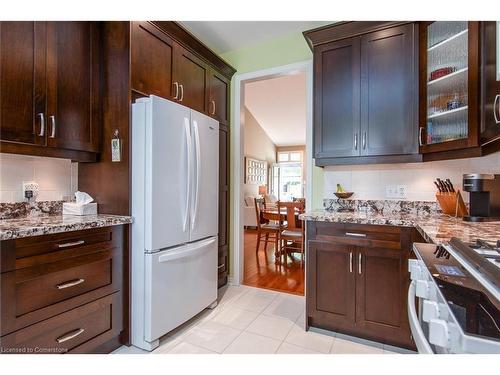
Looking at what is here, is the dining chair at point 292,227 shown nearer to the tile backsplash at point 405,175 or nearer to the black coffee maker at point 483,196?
the tile backsplash at point 405,175

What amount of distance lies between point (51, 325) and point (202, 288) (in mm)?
1062

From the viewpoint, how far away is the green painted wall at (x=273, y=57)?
2705 millimetres

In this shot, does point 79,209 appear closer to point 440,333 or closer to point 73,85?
point 73,85

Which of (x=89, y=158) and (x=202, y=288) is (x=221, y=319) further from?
(x=89, y=158)

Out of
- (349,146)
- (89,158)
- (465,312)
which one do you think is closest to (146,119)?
(89,158)

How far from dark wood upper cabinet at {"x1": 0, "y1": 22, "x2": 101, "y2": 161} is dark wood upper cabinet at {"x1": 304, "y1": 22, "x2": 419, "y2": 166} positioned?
1.78 m

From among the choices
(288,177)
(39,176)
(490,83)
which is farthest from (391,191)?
(288,177)

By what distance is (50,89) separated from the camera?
173 cm

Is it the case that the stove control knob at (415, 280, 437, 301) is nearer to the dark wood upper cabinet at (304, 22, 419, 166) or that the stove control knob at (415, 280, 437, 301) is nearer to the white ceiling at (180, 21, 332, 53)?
the dark wood upper cabinet at (304, 22, 419, 166)

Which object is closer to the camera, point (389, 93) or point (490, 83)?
point (490, 83)

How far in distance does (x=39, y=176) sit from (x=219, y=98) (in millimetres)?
1797

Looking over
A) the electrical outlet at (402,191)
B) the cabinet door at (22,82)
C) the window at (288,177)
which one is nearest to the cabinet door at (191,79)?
the cabinet door at (22,82)

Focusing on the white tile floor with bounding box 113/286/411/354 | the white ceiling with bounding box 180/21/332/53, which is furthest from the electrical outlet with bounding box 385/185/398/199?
the white ceiling with bounding box 180/21/332/53

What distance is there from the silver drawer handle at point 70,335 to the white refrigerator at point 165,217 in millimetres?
346
